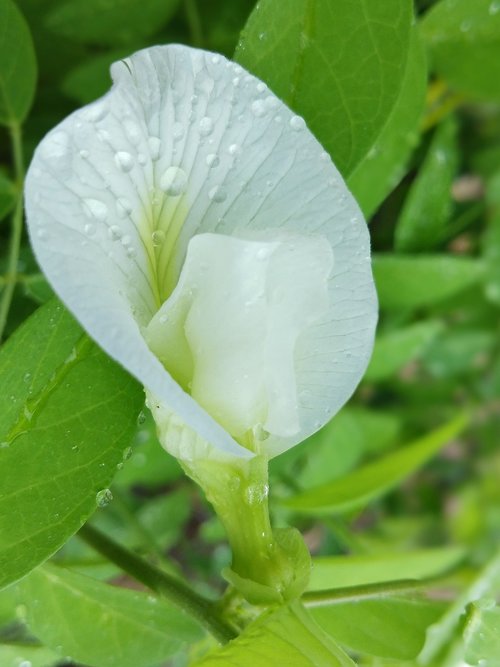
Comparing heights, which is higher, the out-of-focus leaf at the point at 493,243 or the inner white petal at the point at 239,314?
the inner white petal at the point at 239,314

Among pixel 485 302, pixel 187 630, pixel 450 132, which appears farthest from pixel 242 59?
pixel 485 302

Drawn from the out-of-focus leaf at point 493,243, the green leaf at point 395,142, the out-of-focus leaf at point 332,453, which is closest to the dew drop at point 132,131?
the green leaf at point 395,142

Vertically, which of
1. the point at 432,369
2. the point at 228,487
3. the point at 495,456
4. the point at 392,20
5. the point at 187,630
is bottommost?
the point at 495,456

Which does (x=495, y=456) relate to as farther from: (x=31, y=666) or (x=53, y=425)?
(x=53, y=425)

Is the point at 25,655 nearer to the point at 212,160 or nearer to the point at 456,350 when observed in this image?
the point at 212,160

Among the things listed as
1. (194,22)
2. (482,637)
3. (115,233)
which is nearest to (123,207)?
(115,233)

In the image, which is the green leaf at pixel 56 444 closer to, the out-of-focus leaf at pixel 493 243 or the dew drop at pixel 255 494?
the dew drop at pixel 255 494

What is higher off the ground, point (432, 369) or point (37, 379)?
point (37, 379)

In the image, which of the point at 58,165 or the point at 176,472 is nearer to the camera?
the point at 58,165
